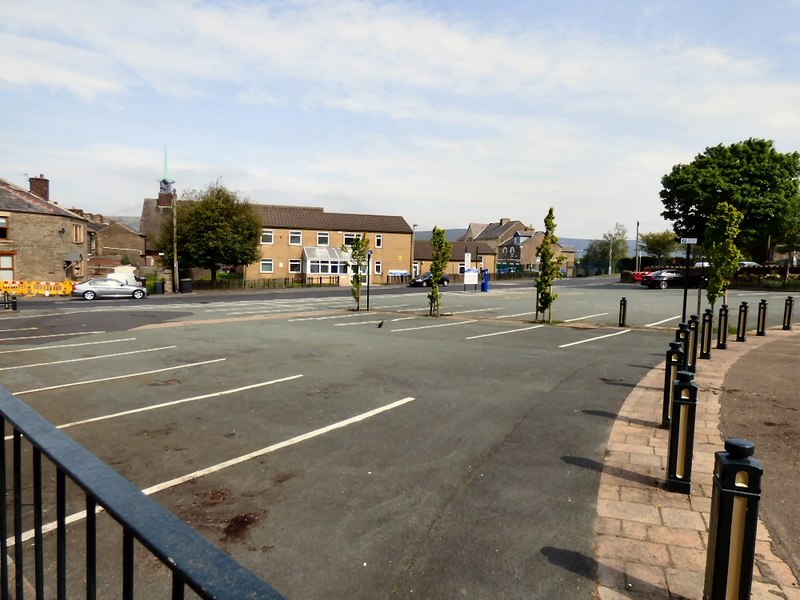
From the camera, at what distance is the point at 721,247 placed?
14328mm

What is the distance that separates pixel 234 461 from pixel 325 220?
53006mm

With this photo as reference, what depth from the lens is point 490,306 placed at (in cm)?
2594

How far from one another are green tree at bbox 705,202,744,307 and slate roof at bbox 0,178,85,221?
43.7m

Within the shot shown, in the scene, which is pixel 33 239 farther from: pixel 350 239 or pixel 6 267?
pixel 350 239

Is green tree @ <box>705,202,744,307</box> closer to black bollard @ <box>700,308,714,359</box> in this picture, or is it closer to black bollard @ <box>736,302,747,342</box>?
black bollard @ <box>736,302,747,342</box>


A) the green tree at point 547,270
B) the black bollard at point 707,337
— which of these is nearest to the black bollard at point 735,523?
the black bollard at point 707,337

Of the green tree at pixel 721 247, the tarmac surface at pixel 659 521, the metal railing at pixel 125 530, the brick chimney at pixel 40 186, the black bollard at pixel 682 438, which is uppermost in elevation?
the brick chimney at pixel 40 186

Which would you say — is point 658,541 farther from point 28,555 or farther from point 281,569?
point 28,555

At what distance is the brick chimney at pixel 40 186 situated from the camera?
4409cm

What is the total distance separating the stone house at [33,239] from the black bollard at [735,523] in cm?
4561

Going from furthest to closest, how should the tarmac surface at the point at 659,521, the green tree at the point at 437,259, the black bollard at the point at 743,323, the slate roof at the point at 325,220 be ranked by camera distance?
the slate roof at the point at 325,220, the green tree at the point at 437,259, the black bollard at the point at 743,323, the tarmac surface at the point at 659,521

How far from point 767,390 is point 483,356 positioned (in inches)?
A: 212

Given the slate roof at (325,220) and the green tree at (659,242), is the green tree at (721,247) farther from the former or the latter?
the green tree at (659,242)

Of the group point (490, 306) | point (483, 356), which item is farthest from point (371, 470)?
point (490, 306)
